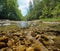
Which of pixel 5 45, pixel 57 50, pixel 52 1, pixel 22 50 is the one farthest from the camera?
pixel 52 1

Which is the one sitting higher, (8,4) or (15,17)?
(8,4)

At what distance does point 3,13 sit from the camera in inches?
2188

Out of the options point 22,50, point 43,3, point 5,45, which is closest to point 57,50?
point 22,50

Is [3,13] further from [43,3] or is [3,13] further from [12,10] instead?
[43,3]

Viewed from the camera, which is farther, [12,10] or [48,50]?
[12,10]

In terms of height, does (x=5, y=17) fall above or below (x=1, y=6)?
below

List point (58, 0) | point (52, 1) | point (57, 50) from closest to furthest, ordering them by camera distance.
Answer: point (57, 50) → point (58, 0) → point (52, 1)

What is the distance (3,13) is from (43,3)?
20775 millimetres

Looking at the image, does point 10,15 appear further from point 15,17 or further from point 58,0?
point 58,0

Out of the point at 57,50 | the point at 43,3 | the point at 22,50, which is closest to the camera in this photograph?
the point at 22,50

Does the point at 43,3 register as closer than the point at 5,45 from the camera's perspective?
No

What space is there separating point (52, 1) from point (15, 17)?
47.2 ft

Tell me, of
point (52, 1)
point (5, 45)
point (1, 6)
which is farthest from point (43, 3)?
point (5, 45)

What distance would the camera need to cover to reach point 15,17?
200 ft
